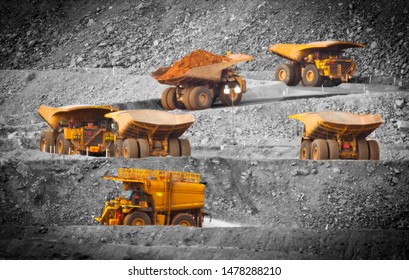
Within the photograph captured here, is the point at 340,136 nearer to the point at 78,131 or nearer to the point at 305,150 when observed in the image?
the point at 305,150

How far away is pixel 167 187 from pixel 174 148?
8.52m

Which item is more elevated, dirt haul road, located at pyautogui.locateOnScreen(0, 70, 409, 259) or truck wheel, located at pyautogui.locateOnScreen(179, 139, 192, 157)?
truck wheel, located at pyautogui.locateOnScreen(179, 139, 192, 157)

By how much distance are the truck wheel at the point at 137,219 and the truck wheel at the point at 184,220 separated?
860 mm

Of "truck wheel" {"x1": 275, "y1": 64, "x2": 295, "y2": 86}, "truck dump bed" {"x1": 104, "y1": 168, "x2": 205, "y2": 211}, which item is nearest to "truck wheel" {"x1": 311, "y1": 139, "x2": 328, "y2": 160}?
"truck dump bed" {"x1": 104, "y1": 168, "x2": 205, "y2": 211}

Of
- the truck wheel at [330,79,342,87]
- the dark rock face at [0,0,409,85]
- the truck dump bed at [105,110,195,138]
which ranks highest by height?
the dark rock face at [0,0,409,85]

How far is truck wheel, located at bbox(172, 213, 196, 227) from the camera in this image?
3047cm

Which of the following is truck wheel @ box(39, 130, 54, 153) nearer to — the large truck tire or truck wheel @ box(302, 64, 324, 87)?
the large truck tire

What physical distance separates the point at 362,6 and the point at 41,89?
1965cm

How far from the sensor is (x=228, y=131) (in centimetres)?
4731

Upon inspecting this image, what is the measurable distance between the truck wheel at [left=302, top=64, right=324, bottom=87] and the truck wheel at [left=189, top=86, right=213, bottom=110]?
18.2 ft

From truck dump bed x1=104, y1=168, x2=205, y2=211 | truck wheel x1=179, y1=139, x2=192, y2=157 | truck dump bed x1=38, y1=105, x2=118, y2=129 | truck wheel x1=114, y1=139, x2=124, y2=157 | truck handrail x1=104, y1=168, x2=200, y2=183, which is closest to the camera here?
truck dump bed x1=104, y1=168, x2=205, y2=211

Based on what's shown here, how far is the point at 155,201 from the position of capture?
98.8ft

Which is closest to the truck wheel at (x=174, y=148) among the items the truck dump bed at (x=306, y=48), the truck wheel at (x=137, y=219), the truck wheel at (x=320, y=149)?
the truck wheel at (x=320, y=149)

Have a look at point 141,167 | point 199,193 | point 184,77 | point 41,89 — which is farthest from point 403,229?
point 41,89
